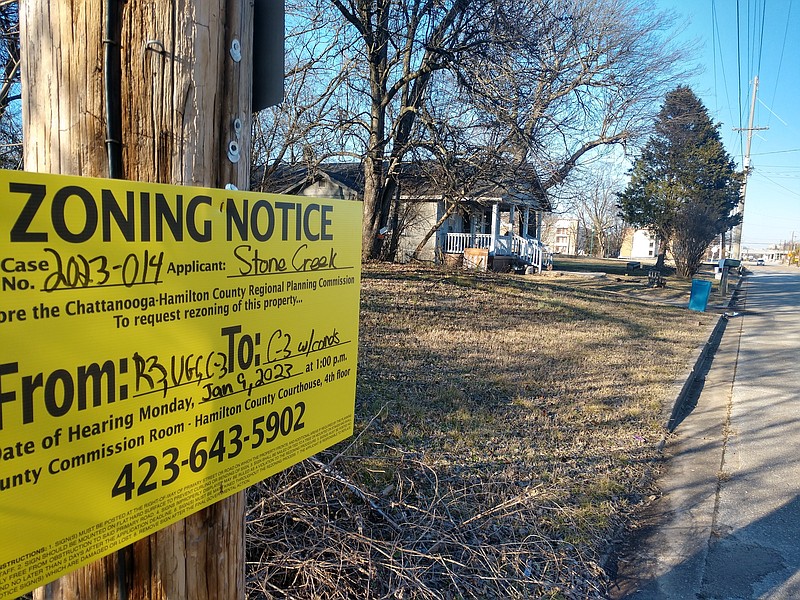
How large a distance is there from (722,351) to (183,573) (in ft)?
38.8

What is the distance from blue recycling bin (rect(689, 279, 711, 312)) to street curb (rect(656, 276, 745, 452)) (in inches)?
84.1

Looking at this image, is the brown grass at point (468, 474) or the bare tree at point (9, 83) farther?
the bare tree at point (9, 83)

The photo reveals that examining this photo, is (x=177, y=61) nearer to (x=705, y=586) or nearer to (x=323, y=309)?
(x=323, y=309)

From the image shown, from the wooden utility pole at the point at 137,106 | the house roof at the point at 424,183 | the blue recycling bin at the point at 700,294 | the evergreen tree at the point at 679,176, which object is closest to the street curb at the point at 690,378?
the blue recycling bin at the point at 700,294

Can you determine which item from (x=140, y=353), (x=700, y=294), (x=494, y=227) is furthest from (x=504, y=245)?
(x=140, y=353)

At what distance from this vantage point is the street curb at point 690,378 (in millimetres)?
6375

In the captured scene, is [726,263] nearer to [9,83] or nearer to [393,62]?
[393,62]

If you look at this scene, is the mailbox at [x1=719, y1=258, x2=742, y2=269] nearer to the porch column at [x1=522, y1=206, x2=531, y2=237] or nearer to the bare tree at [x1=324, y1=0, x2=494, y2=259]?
the porch column at [x1=522, y1=206, x2=531, y2=237]

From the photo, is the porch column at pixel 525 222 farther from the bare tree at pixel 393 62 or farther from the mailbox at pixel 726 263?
the bare tree at pixel 393 62

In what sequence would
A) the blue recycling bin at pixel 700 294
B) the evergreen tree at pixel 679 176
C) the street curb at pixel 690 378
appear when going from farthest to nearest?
the evergreen tree at pixel 679 176
the blue recycling bin at pixel 700 294
the street curb at pixel 690 378

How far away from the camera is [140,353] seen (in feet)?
4.33

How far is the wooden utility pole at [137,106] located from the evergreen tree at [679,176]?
2862 cm

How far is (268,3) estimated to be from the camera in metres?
1.71

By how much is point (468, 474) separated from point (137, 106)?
3496 millimetres
